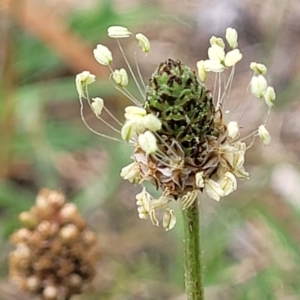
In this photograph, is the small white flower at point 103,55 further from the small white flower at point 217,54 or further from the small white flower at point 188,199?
the small white flower at point 188,199

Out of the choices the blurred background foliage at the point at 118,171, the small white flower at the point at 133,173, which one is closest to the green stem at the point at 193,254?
the small white flower at the point at 133,173

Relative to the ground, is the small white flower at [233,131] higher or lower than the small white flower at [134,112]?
lower

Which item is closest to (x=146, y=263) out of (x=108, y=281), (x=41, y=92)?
(x=108, y=281)

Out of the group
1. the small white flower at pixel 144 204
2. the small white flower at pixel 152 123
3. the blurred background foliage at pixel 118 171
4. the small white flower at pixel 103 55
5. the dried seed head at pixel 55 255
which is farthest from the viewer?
the blurred background foliage at pixel 118 171

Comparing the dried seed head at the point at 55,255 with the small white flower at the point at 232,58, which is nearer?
the small white flower at the point at 232,58

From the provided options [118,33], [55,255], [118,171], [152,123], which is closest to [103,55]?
[118,33]

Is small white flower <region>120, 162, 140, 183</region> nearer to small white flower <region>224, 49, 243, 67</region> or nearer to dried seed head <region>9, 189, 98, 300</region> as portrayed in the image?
small white flower <region>224, 49, 243, 67</region>
